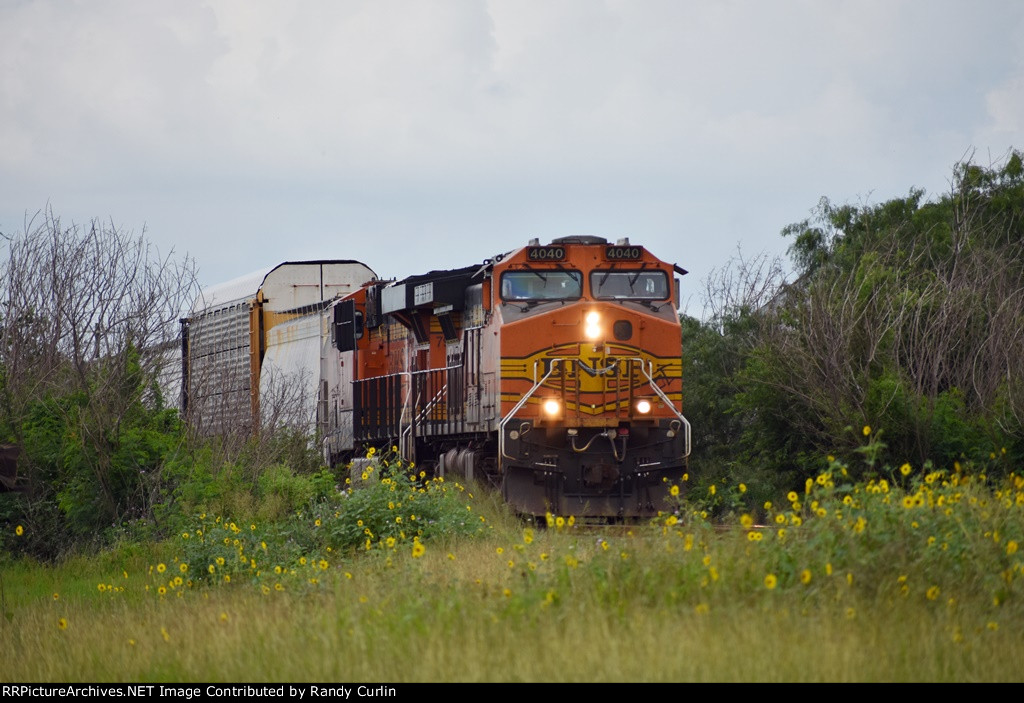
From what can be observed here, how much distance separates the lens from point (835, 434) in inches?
773

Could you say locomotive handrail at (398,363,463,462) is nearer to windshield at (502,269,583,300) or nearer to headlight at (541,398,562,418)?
windshield at (502,269,583,300)

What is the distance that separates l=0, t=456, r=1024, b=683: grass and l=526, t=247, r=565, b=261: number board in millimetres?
7663

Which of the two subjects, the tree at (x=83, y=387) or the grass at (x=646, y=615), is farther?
the tree at (x=83, y=387)

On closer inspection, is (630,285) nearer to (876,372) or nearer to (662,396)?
(662,396)

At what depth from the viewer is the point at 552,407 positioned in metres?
16.8

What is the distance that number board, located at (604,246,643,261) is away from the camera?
57.9 ft

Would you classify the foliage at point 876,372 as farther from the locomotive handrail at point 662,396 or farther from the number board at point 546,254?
the number board at point 546,254

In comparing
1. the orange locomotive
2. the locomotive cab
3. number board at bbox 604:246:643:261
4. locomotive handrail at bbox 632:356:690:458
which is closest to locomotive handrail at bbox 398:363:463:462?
the orange locomotive

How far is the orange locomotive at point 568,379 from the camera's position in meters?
→ 16.8

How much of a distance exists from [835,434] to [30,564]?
38.4 feet

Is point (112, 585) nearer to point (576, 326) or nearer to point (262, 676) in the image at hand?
point (262, 676)

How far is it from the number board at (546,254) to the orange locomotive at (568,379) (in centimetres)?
1

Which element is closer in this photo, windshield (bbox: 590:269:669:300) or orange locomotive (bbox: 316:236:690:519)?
orange locomotive (bbox: 316:236:690:519)

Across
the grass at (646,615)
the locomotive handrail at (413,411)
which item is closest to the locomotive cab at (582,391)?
the locomotive handrail at (413,411)
